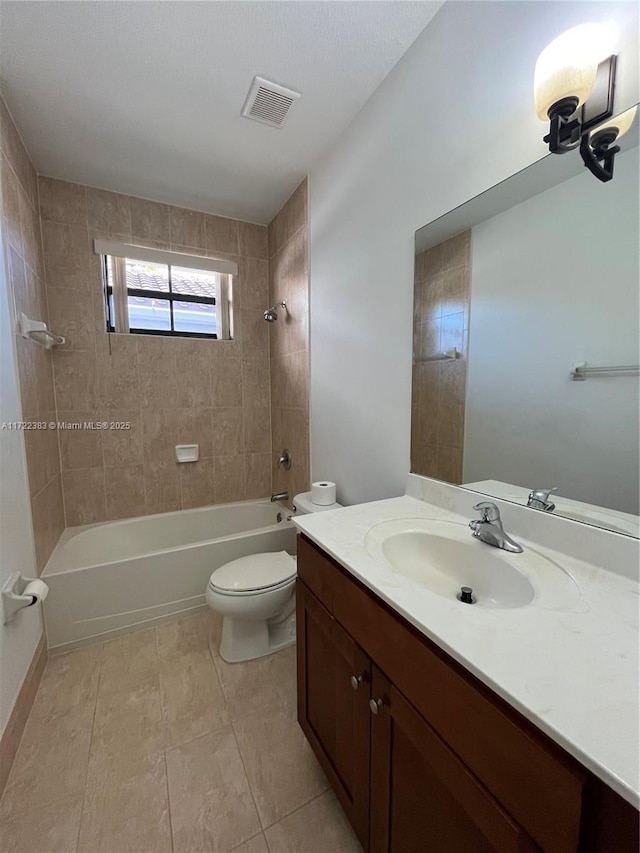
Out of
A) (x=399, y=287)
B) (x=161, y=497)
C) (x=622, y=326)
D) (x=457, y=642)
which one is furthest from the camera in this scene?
(x=161, y=497)

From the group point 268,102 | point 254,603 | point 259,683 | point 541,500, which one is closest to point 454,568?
point 541,500

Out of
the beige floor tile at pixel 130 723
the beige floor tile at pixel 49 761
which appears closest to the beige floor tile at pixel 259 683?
the beige floor tile at pixel 130 723

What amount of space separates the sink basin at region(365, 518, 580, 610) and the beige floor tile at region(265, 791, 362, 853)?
79cm

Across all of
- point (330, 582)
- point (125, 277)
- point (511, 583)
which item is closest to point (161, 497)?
point (125, 277)

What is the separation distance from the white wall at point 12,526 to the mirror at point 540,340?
1638mm

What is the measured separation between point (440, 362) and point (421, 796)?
3.74ft

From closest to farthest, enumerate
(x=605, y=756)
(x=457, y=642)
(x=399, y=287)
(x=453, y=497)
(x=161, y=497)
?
(x=605, y=756) → (x=457, y=642) → (x=453, y=497) → (x=399, y=287) → (x=161, y=497)

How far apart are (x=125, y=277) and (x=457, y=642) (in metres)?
2.75

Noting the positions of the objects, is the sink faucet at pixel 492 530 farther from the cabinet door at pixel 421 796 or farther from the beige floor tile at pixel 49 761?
the beige floor tile at pixel 49 761

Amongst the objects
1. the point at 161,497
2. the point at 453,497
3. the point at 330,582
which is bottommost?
the point at 161,497

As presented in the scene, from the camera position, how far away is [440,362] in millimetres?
1245

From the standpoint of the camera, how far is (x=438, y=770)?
23.4 inches

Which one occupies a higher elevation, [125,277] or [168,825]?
[125,277]

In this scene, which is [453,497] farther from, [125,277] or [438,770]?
[125,277]
